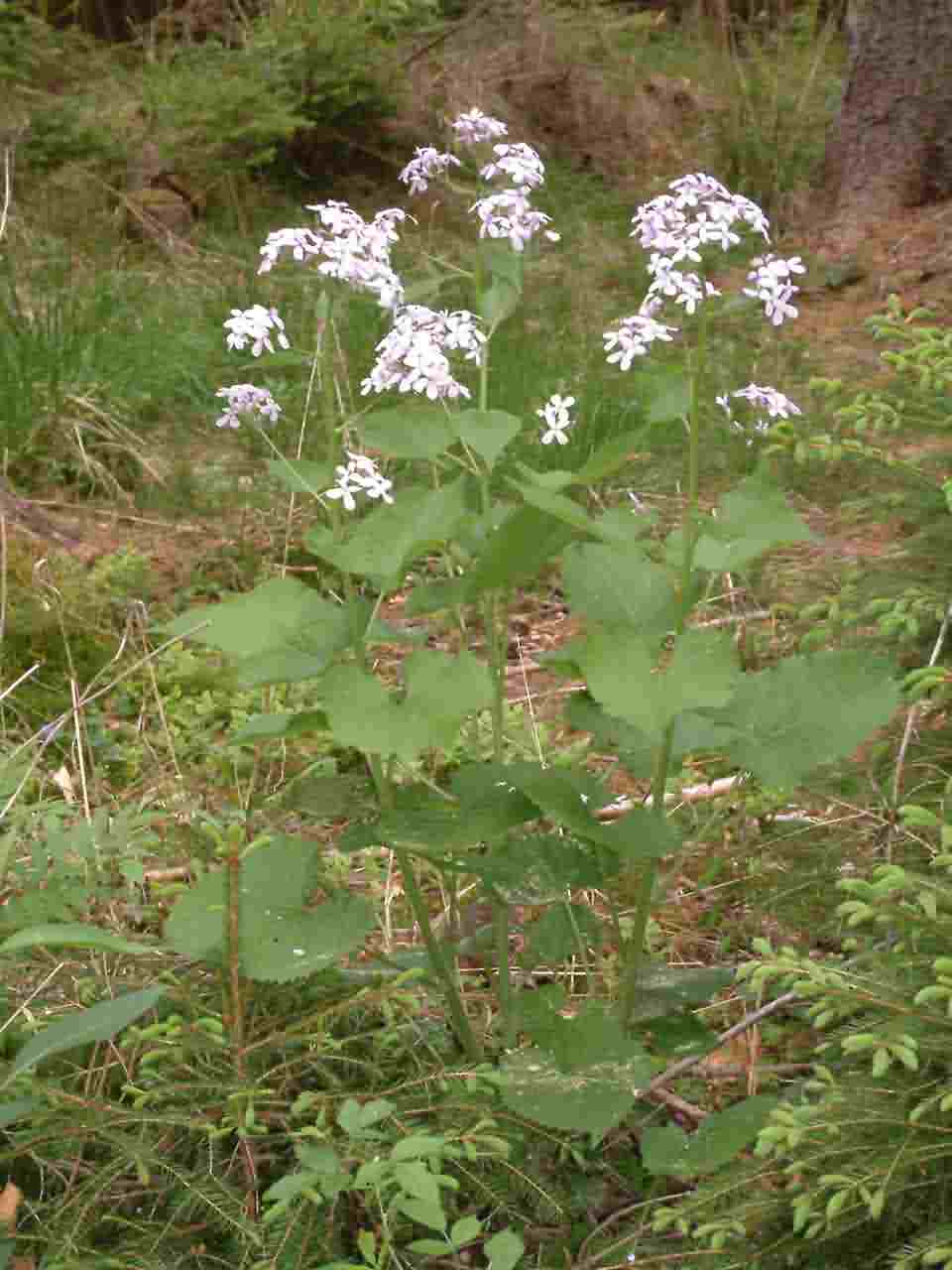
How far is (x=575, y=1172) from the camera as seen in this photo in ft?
6.21

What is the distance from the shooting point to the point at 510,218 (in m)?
1.87

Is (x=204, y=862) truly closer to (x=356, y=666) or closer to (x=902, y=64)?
(x=356, y=666)

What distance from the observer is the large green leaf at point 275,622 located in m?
1.73

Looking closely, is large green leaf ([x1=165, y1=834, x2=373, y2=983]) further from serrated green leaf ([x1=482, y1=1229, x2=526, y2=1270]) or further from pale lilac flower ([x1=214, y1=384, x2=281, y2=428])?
pale lilac flower ([x1=214, y1=384, x2=281, y2=428])

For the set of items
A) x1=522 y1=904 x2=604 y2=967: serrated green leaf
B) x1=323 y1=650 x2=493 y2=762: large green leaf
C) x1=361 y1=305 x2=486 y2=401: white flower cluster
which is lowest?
x1=522 y1=904 x2=604 y2=967: serrated green leaf

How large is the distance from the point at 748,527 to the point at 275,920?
0.71m

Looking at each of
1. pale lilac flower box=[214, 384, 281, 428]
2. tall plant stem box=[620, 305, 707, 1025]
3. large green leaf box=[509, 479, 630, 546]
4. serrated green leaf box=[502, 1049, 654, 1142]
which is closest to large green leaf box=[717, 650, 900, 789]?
tall plant stem box=[620, 305, 707, 1025]

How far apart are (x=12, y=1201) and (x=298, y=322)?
3.78 meters

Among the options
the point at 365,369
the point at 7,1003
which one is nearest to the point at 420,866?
the point at 7,1003

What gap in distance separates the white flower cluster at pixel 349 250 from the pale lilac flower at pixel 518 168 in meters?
0.16

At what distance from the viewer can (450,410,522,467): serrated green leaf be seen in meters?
1.74

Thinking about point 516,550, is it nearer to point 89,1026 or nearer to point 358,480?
point 358,480

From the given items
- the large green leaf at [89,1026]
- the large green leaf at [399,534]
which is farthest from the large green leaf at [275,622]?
the large green leaf at [89,1026]

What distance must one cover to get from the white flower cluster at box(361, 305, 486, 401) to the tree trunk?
467 cm
